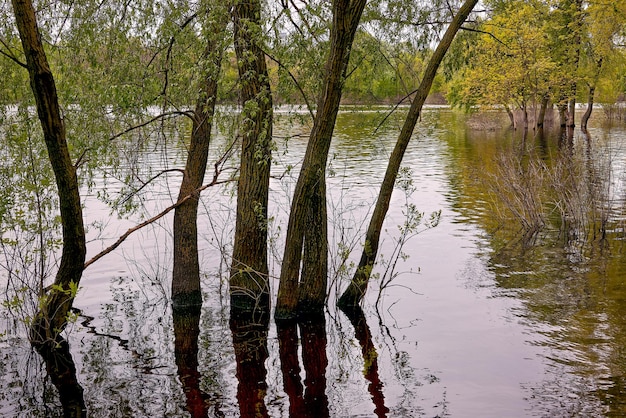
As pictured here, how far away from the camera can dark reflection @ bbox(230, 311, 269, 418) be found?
8286mm

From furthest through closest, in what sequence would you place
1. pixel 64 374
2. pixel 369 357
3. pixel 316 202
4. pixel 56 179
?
pixel 316 202
pixel 369 357
pixel 64 374
pixel 56 179

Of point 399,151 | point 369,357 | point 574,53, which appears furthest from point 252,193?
point 574,53

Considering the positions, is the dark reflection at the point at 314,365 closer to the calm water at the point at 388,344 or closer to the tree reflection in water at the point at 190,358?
the calm water at the point at 388,344

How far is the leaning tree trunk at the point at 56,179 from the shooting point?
7.44 metres

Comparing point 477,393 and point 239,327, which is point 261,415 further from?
point 239,327

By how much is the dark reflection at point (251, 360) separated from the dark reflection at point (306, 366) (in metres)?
0.29

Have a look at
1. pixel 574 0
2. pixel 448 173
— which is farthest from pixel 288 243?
pixel 574 0

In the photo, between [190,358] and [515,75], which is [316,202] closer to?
[190,358]

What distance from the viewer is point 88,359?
32.8 feet

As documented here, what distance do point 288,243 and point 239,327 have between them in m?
1.75

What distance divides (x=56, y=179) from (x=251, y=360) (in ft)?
12.0

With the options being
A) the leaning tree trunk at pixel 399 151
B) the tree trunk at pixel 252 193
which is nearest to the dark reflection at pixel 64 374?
the tree trunk at pixel 252 193

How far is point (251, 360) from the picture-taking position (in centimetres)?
985

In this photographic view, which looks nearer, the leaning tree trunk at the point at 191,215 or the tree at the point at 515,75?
the leaning tree trunk at the point at 191,215
